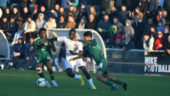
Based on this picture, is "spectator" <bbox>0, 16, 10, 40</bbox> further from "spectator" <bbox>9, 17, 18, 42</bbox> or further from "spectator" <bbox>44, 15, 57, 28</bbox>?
"spectator" <bbox>44, 15, 57, 28</bbox>

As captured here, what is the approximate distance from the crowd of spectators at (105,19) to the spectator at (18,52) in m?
0.34

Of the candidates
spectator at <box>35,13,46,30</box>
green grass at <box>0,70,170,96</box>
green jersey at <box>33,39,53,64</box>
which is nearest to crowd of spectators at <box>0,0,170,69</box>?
spectator at <box>35,13,46,30</box>

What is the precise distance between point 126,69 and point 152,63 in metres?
1.19

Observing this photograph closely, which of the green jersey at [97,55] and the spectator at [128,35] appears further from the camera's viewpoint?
the spectator at [128,35]

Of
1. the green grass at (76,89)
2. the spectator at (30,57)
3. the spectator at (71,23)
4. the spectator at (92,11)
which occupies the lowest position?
the green grass at (76,89)

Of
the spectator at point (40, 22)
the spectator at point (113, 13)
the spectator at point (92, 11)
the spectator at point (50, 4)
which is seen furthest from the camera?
the spectator at point (50, 4)

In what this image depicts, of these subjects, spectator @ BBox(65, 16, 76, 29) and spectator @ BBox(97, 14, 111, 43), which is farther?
spectator @ BBox(65, 16, 76, 29)

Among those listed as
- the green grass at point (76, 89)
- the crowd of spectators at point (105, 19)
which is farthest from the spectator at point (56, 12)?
the green grass at point (76, 89)

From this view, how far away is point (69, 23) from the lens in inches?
984

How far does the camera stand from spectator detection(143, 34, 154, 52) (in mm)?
23406

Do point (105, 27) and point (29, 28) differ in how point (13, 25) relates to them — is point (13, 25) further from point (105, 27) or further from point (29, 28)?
point (105, 27)

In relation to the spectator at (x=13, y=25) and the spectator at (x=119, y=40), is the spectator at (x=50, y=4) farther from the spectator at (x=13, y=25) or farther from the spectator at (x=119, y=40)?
the spectator at (x=119, y=40)

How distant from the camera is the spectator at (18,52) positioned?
25.5 metres

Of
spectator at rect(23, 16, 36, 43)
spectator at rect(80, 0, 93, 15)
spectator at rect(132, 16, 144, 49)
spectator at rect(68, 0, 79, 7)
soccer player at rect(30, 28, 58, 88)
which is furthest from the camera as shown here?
spectator at rect(80, 0, 93, 15)
